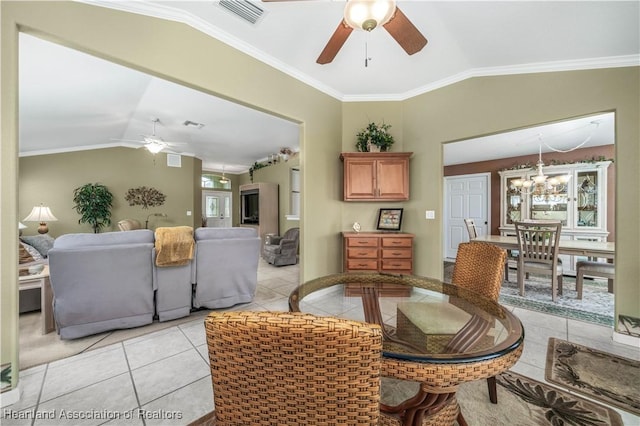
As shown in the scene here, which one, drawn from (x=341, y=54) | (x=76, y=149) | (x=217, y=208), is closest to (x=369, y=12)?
(x=341, y=54)

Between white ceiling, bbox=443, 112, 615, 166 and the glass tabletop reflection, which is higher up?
white ceiling, bbox=443, 112, 615, 166

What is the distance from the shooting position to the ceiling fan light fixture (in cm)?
135

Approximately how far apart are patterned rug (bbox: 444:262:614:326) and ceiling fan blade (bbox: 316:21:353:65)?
138 inches

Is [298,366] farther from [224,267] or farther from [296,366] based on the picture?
[224,267]

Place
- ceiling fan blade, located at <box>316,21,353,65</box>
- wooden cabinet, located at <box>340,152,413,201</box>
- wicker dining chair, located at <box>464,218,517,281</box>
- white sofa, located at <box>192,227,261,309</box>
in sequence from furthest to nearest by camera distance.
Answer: wicker dining chair, located at <box>464,218,517,281</box> < wooden cabinet, located at <box>340,152,413,201</box> < white sofa, located at <box>192,227,261,309</box> < ceiling fan blade, located at <box>316,21,353,65</box>

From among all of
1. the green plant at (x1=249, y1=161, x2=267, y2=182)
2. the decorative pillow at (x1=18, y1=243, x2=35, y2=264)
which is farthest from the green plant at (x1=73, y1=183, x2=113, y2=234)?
the green plant at (x1=249, y1=161, x2=267, y2=182)

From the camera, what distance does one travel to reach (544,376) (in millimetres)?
1762

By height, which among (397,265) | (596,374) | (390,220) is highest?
(390,220)

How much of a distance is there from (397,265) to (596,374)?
185 centimetres

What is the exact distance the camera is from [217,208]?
8.88 m

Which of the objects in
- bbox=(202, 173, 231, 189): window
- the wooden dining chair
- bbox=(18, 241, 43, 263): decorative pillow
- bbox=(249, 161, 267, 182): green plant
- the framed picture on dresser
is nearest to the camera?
bbox=(18, 241, 43, 263): decorative pillow

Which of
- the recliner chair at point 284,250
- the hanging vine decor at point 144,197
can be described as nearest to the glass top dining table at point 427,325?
the recliner chair at point 284,250

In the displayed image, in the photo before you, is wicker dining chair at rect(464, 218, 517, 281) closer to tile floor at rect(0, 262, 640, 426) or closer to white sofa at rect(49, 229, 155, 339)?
tile floor at rect(0, 262, 640, 426)

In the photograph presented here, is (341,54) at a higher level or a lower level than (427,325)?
higher
